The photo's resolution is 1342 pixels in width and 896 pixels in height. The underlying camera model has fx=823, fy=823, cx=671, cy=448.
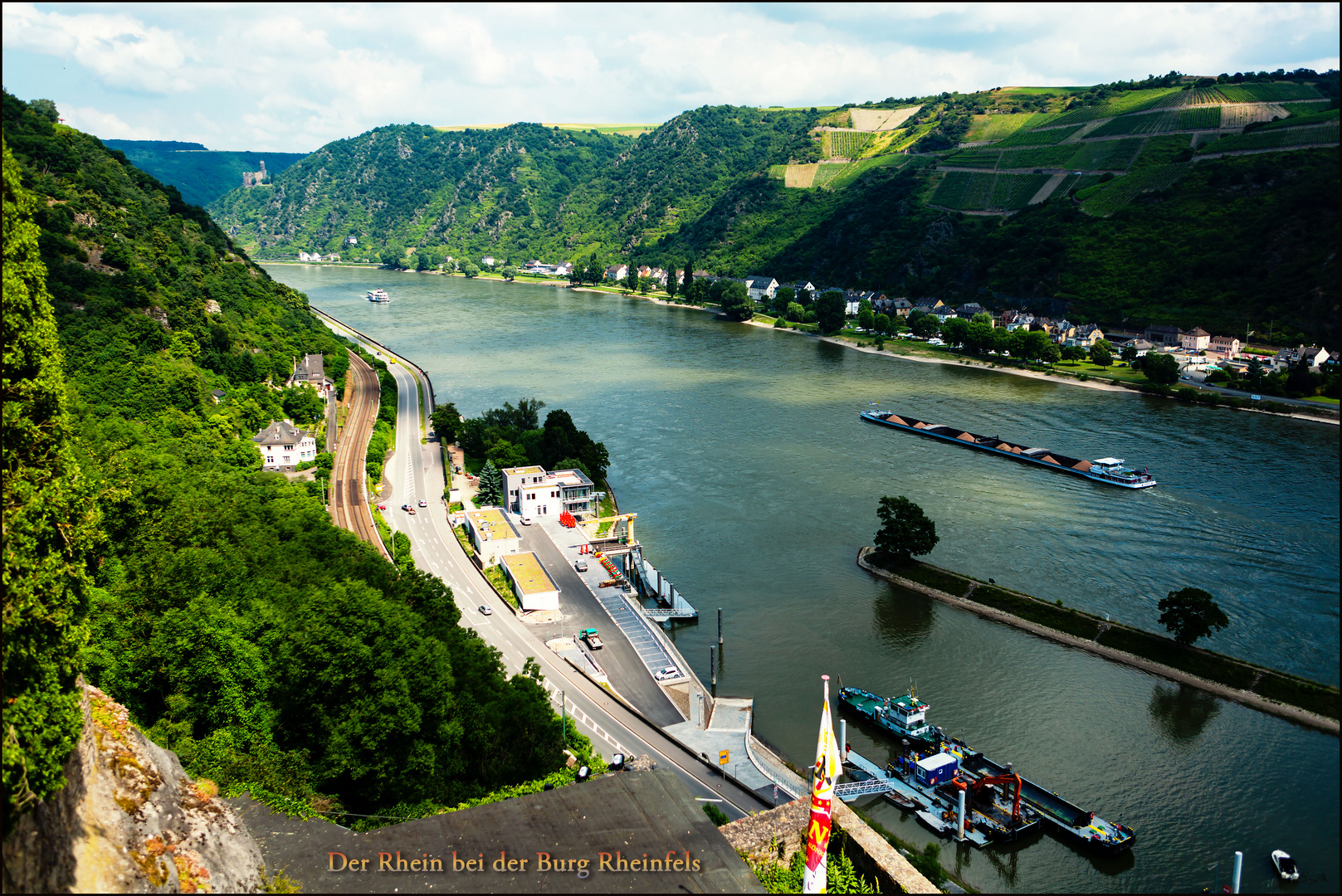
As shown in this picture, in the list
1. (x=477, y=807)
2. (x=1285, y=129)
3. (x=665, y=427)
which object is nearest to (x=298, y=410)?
(x=665, y=427)

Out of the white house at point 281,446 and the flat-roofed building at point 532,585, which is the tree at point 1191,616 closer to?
the flat-roofed building at point 532,585

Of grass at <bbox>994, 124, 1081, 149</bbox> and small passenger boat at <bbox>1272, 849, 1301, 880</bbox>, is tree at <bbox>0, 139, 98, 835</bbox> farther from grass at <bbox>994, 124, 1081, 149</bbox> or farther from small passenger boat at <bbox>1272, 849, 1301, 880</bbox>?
grass at <bbox>994, 124, 1081, 149</bbox>

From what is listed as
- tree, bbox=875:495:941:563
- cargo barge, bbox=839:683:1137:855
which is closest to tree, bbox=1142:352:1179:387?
tree, bbox=875:495:941:563

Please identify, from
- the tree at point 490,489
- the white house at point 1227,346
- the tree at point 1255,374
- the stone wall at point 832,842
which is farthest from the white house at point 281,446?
the white house at point 1227,346

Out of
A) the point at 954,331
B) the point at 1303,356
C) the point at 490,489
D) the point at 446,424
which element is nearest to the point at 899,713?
the point at 490,489

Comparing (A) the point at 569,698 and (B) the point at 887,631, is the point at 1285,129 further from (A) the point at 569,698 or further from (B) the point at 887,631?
(A) the point at 569,698
